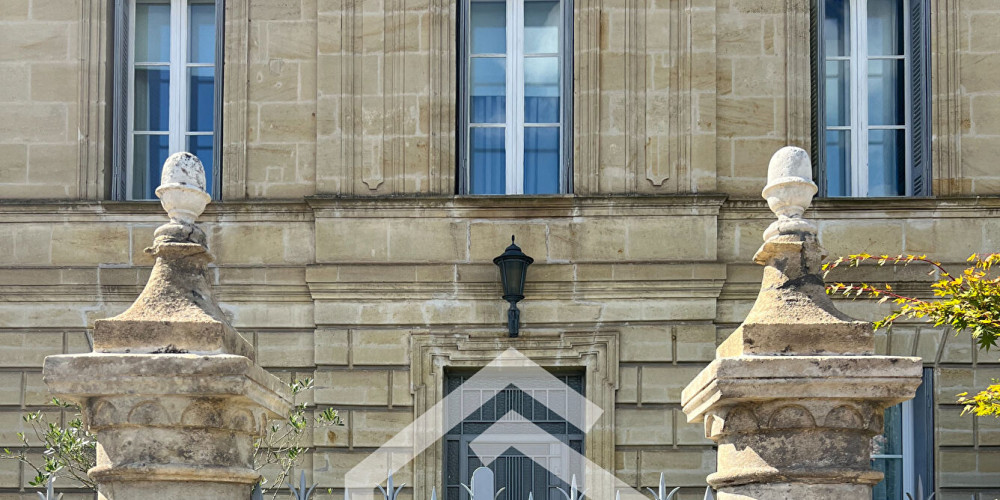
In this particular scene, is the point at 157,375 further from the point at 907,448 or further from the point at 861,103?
the point at 861,103

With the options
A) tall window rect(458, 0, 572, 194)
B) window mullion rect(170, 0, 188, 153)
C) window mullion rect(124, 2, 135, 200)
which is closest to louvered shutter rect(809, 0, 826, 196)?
tall window rect(458, 0, 572, 194)

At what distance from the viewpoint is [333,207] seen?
42.4 feet

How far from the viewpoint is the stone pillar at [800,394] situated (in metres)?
5.25

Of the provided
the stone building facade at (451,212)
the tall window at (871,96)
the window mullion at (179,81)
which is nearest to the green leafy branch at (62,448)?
the stone building facade at (451,212)

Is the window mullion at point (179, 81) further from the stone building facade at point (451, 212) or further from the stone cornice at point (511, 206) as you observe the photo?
the stone cornice at point (511, 206)

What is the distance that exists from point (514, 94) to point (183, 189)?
793cm

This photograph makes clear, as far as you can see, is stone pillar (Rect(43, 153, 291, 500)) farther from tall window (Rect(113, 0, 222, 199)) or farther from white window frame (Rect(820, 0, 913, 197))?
white window frame (Rect(820, 0, 913, 197))

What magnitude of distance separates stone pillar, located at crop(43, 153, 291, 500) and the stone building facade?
23.8 feet

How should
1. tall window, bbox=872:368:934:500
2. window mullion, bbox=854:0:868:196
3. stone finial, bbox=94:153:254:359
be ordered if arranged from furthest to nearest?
window mullion, bbox=854:0:868:196 → tall window, bbox=872:368:934:500 → stone finial, bbox=94:153:254:359

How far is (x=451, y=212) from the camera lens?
12.9 meters

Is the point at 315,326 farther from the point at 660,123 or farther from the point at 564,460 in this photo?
the point at 660,123

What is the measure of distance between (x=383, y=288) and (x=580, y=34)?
2.96m

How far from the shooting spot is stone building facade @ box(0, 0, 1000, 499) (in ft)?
41.8

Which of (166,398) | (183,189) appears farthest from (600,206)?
(166,398)
